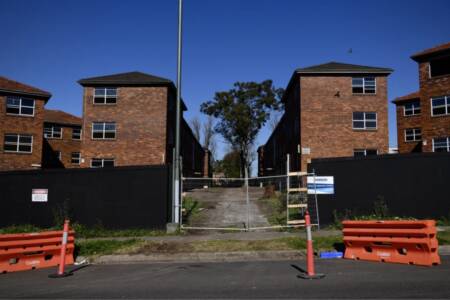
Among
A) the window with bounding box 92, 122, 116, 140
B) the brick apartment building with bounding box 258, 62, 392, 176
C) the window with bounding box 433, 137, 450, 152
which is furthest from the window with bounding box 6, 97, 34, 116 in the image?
the window with bounding box 433, 137, 450, 152

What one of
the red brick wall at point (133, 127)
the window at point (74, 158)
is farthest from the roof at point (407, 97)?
the window at point (74, 158)

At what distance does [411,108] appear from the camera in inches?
1797

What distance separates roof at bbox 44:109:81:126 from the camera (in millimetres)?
48266

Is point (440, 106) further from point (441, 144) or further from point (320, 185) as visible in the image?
point (320, 185)

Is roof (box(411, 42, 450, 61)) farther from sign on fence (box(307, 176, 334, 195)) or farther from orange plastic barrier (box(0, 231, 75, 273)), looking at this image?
orange plastic barrier (box(0, 231, 75, 273))

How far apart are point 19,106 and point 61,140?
42.1 ft

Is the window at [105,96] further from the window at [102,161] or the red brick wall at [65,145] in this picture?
the red brick wall at [65,145]

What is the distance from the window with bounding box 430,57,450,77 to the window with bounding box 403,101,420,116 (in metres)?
15.3

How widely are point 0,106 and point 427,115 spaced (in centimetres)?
3335

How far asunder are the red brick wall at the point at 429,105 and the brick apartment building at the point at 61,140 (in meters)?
35.9

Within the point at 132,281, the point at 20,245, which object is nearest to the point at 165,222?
the point at 20,245

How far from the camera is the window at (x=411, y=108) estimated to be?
44969 mm

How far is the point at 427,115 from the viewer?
30.6 m

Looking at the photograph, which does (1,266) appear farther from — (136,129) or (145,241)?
(136,129)
